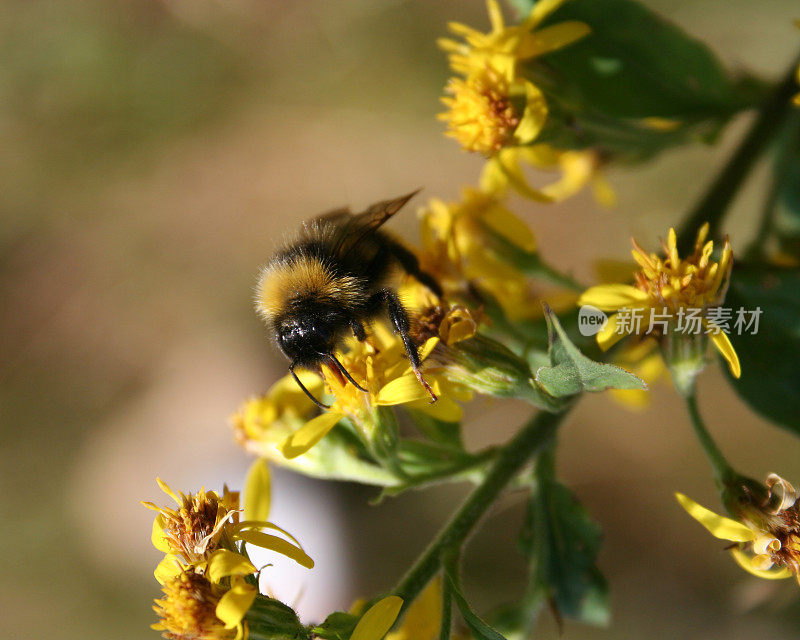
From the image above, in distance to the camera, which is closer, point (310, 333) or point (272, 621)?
point (272, 621)

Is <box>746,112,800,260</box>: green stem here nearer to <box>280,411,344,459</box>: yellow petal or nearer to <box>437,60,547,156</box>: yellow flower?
<box>437,60,547,156</box>: yellow flower

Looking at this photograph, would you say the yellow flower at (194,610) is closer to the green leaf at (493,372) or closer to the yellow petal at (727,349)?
the green leaf at (493,372)

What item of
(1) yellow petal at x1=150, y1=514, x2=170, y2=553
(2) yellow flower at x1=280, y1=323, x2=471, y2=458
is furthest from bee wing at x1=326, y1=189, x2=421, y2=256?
(1) yellow petal at x1=150, y1=514, x2=170, y2=553

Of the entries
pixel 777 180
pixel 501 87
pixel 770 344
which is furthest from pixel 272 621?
pixel 777 180

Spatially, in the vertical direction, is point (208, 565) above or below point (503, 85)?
below

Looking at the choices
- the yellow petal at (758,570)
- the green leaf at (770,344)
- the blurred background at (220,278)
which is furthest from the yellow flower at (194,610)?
the blurred background at (220,278)

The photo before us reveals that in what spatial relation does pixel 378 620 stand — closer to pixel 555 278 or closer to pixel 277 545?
pixel 277 545

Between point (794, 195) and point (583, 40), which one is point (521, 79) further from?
point (794, 195)
